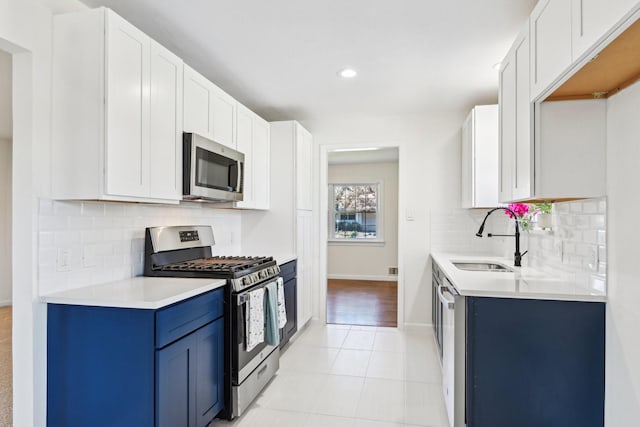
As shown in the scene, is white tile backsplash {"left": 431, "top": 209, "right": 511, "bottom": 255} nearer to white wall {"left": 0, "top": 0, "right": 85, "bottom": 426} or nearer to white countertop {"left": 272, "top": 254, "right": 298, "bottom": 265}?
white countertop {"left": 272, "top": 254, "right": 298, "bottom": 265}

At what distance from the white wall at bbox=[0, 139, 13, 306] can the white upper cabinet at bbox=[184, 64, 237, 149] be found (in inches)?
177

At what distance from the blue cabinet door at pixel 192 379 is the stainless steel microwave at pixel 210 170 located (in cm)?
88

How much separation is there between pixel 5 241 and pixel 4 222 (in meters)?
0.29

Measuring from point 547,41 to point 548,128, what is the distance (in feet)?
1.32

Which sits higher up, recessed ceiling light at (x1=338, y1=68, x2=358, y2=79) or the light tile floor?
recessed ceiling light at (x1=338, y1=68, x2=358, y2=79)

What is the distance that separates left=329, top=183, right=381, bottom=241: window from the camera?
25.3ft

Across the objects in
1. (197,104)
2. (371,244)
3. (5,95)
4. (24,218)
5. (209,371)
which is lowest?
(209,371)

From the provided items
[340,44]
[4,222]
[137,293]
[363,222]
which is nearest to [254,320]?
[137,293]

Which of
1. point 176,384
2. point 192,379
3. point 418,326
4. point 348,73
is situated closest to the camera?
point 176,384

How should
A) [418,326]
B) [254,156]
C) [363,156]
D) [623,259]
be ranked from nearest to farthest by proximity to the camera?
[623,259]
[254,156]
[418,326]
[363,156]

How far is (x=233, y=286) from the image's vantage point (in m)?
2.43

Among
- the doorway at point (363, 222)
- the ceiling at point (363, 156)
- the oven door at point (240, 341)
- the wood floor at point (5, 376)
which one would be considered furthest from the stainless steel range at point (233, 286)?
the doorway at point (363, 222)

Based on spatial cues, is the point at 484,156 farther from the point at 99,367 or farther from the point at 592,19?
the point at 99,367

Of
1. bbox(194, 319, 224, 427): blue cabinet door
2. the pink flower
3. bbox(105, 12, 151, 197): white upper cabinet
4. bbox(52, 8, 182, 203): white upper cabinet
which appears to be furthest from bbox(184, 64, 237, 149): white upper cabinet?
the pink flower
